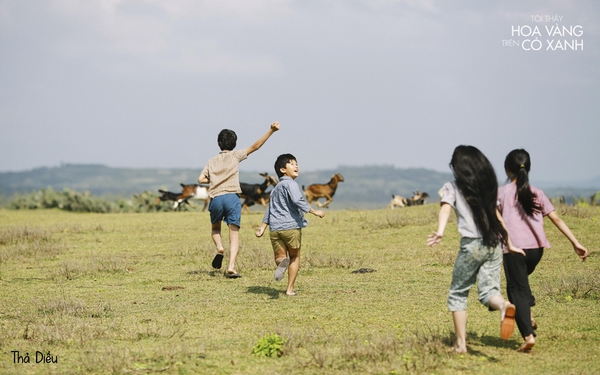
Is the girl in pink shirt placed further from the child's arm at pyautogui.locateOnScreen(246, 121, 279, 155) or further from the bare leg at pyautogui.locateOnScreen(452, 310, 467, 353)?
the child's arm at pyautogui.locateOnScreen(246, 121, 279, 155)

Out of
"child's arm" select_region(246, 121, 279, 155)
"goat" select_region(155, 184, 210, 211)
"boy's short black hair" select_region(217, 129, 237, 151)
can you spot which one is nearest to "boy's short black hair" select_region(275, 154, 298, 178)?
"child's arm" select_region(246, 121, 279, 155)

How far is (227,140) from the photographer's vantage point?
1122cm

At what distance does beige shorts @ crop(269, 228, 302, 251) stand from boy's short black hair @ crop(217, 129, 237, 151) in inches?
94.0

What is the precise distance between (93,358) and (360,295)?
4.34 metres

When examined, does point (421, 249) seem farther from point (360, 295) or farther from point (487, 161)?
point (487, 161)

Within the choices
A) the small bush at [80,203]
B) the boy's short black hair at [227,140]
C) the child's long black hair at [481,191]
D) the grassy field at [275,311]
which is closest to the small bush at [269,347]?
the grassy field at [275,311]

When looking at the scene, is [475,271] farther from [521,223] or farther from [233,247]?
[233,247]

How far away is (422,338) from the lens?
6.50m

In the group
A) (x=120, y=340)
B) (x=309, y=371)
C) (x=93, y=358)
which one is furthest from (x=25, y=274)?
(x=309, y=371)

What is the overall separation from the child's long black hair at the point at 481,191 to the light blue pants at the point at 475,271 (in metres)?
0.10

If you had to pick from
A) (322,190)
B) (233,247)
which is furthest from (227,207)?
(322,190)

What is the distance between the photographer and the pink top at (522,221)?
6664 mm

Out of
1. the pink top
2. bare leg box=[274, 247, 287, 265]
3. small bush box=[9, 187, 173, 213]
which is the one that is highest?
the pink top

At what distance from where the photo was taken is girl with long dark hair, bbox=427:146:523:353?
6219mm
